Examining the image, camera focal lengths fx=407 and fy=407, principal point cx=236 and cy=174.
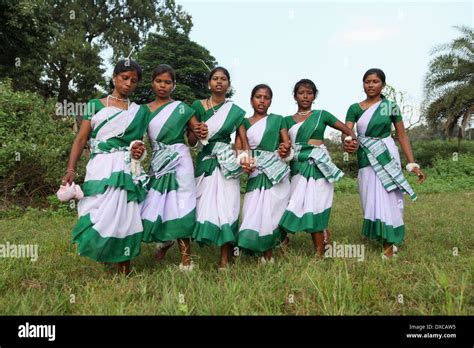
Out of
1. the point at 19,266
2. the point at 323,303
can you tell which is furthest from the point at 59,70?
the point at 323,303

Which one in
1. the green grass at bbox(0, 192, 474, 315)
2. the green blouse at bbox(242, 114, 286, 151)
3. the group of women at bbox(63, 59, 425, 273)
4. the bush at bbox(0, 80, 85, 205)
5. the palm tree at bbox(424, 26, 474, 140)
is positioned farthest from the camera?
the palm tree at bbox(424, 26, 474, 140)

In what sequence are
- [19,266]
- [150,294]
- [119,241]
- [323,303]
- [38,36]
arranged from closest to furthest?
[323,303] → [150,294] → [119,241] → [19,266] → [38,36]

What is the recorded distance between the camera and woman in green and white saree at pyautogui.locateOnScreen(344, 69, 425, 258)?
4492 millimetres

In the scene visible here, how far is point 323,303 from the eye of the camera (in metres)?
2.89

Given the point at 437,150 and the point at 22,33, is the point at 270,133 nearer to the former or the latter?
the point at 22,33

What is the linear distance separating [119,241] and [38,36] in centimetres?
1272

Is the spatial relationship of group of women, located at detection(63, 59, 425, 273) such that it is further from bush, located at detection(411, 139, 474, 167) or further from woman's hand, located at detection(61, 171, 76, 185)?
bush, located at detection(411, 139, 474, 167)

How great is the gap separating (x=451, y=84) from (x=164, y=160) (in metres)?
17.0

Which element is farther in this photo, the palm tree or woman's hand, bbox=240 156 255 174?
the palm tree

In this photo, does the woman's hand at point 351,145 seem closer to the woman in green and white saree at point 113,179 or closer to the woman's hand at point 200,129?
the woman's hand at point 200,129

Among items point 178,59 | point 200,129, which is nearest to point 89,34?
point 178,59

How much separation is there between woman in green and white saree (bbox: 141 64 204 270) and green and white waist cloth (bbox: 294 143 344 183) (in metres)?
1.29

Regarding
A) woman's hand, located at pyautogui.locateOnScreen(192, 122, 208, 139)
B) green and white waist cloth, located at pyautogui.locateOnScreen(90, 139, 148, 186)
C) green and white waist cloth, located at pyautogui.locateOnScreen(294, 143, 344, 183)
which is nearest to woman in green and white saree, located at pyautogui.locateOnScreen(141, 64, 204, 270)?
woman's hand, located at pyautogui.locateOnScreen(192, 122, 208, 139)
